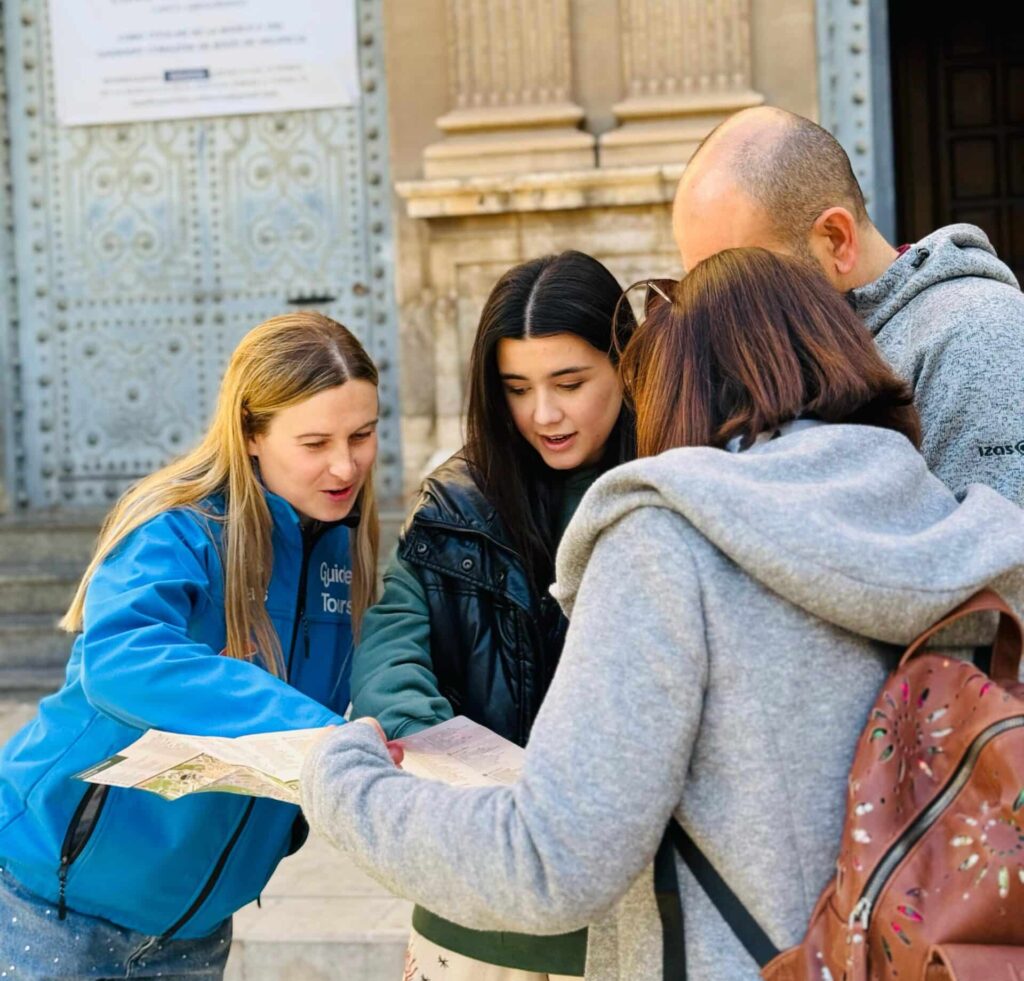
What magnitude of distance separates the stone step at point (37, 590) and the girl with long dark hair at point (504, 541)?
411 centimetres

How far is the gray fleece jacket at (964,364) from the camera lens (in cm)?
205

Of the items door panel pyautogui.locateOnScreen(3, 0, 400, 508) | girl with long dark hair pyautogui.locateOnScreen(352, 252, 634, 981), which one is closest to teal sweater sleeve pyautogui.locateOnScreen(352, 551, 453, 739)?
girl with long dark hair pyautogui.locateOnScreen(352, 252, 634, 981)

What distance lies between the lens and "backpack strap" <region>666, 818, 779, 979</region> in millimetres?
1420

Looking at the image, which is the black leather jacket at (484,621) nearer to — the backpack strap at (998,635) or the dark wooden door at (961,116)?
the backpack strap at (998,635)

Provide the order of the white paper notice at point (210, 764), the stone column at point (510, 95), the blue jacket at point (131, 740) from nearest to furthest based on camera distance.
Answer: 1. the white paper notice at point (210, 764)
2. the blue jacket at point (131, 740)
3. the stone column at point (510, 95)

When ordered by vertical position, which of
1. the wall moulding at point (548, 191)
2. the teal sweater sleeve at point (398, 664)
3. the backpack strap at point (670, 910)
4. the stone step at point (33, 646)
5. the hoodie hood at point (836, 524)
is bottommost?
the stone step at point (33, 646)

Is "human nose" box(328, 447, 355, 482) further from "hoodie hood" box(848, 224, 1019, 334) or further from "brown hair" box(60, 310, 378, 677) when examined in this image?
"hoodie hood" box(848, 224, 1019, 334)

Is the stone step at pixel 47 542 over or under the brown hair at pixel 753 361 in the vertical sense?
under

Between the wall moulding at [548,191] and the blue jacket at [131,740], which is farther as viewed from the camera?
the wall moulding at [548,191]

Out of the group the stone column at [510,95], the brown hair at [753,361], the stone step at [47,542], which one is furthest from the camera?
the stone step at [47,542]

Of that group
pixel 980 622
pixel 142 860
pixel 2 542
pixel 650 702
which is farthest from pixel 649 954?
pixel 2 542

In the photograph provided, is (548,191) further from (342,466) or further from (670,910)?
(670,910)

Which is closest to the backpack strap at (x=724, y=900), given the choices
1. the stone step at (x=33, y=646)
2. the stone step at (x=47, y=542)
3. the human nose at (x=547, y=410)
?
the human nose at (x=547, y=410)

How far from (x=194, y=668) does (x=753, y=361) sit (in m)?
0.92
